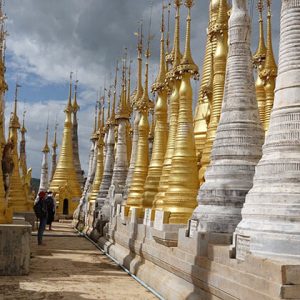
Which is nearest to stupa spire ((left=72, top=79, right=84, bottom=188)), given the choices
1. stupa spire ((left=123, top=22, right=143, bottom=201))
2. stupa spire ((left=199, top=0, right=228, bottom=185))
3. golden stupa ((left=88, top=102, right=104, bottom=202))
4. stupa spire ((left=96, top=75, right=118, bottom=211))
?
golden stupa ((left=88, top=102, right=104, bottom=202))

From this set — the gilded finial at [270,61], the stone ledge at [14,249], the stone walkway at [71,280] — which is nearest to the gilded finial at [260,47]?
the gilded finial at [270,61]

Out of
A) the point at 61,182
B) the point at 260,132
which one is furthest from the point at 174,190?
the point at 61,182

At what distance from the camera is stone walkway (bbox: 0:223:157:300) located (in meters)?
12.5

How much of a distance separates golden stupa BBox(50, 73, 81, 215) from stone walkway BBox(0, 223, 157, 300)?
1068 inches

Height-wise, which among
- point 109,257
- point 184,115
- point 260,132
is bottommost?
point 109,257

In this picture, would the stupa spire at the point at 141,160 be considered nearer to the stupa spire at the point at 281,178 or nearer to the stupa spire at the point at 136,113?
the stupa spire at the point at 136,113

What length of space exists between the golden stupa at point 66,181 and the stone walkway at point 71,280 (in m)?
27.1

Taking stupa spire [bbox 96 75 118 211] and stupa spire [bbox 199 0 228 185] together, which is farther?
stupa spire [bbox 96 75 118 211]

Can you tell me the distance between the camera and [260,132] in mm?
12297

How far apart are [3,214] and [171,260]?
5416 mm

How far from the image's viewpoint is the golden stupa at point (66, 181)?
48.3 meters

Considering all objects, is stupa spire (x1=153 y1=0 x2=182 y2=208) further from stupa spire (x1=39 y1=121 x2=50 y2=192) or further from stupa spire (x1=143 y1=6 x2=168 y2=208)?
stupa spire (x1=39 y1=121 x2=50 y2=192)

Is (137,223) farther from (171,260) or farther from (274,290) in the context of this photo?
(274,290)

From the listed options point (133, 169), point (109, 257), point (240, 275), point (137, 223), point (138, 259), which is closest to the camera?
point (240, 275)
